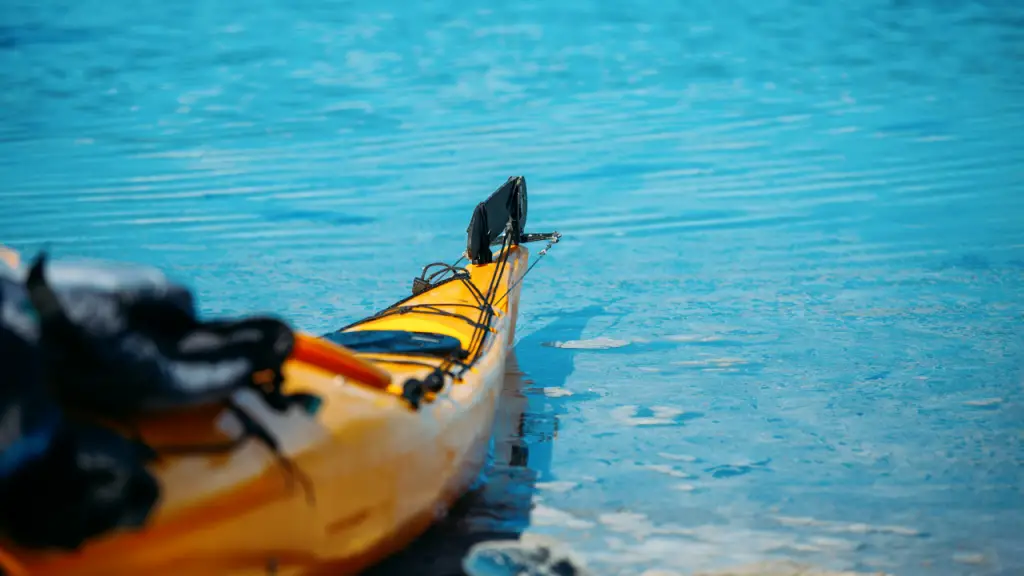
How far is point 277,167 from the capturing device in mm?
8805

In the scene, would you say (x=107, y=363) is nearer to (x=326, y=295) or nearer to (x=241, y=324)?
(x=241, y=324)

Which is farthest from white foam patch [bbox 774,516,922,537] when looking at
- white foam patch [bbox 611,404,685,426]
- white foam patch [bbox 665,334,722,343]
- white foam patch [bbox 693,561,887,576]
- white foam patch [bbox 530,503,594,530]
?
white foam patch [bbox 665,334,722,343]

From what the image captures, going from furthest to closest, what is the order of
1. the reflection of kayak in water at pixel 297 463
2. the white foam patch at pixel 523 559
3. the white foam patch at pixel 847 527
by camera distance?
the white foam patch at pixel 847 527
the white foam patch at pixel 523 559
the reflection of kayak in water at pixel 297 463

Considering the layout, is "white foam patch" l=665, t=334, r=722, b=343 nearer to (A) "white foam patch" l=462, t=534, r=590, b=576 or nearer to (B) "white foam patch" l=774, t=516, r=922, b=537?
(B) "white foam patch" l=774, t=516, r=922, b=537

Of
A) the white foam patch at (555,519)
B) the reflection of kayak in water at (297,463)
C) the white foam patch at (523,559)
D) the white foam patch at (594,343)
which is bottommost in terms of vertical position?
the white foam patch at (523,559)

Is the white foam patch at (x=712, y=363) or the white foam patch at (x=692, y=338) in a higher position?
the white foam patch at (x=692, y=338)

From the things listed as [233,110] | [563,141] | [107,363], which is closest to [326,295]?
[107,363]

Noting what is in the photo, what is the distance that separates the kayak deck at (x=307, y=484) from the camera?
1913 mm

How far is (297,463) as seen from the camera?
2.12 meters

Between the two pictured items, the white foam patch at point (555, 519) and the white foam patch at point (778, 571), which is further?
the white foam patch at point (555, 519)

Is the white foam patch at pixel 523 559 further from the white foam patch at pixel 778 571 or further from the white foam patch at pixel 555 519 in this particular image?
the white foam patch at pixel 778 571

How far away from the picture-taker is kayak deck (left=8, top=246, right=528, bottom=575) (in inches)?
75.3

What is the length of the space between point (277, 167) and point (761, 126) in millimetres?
4443

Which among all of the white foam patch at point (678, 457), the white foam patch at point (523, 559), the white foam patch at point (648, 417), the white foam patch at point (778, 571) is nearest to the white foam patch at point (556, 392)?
the white foam patch at point (648, 417)
